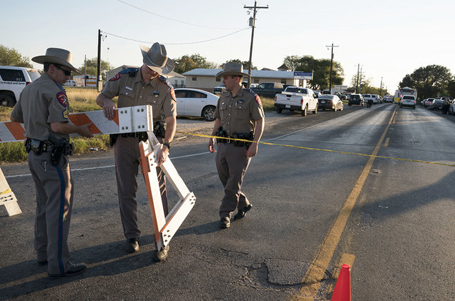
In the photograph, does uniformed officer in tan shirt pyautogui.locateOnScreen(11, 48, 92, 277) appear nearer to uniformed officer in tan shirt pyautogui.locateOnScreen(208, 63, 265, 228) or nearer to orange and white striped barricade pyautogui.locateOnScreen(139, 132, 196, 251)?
orange and white striped barricade pyautogui.locateOnScreen(139, 132, 196, 251)

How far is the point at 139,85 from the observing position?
3869mm

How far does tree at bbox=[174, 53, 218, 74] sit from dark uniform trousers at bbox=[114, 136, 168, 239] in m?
96.9

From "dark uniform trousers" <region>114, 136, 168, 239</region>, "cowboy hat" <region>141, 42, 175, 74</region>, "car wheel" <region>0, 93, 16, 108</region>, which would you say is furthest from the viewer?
"car wheel" <region>0, 93, 16, 108</region>

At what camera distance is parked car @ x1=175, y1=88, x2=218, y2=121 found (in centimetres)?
1922

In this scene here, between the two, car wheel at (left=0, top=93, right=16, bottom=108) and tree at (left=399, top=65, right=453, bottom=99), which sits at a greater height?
tree at (left=399, top=65, right=453, bottom=99)

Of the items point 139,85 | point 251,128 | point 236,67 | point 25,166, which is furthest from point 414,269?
point 25,166

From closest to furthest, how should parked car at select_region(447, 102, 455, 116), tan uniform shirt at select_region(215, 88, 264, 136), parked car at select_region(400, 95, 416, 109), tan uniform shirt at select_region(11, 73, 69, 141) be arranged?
tan uniform shirt at select_region(11, 73, 69, 141) < tan uniform shirt at select_region(215, 88, 264, 136) < parked car at select_region(447, 102, 455, 116) < parked car at select_region(400, 95, 416, 109)

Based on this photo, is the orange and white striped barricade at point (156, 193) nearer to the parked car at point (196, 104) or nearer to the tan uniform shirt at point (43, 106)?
the tan uniform shirt at point (43, 106)

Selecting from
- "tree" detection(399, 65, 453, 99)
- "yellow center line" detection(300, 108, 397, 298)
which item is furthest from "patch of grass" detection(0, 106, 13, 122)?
"tree" detection(399, 65, 453, 99)

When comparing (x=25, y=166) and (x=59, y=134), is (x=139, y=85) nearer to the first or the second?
(x=59, y=134)

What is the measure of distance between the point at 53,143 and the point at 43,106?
0.32 meters

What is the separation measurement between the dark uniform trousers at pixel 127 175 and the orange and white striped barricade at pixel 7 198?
175 centimetres

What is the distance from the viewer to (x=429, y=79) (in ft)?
461

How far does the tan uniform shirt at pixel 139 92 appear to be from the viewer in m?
3.85
